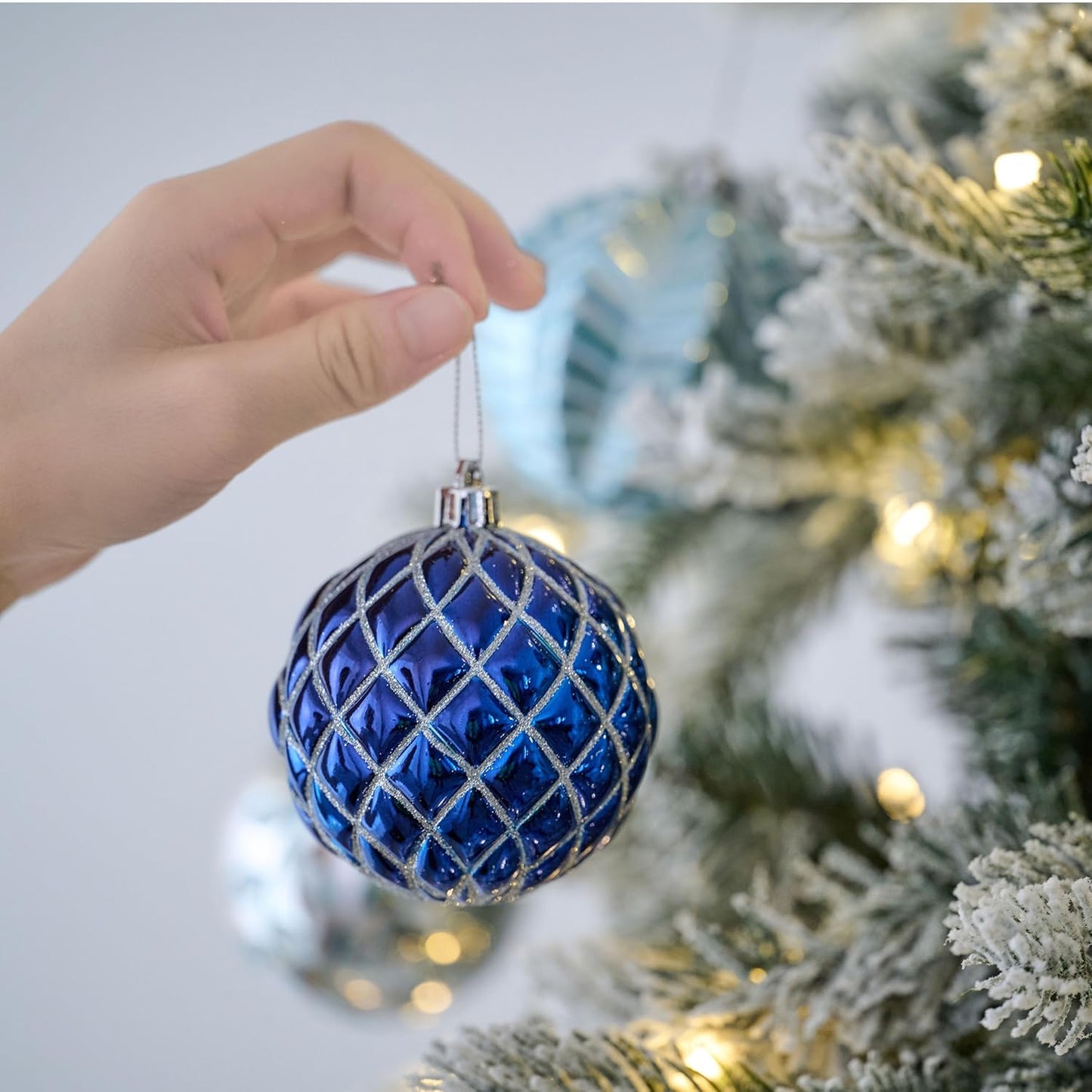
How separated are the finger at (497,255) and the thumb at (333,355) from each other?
90 mm

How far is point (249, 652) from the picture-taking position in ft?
4.64

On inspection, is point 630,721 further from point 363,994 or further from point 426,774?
point 363,994

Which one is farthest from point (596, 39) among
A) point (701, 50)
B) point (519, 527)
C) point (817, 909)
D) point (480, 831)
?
point (480, 831)

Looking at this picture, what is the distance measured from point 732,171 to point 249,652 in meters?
0.92

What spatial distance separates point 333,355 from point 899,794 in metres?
0.42

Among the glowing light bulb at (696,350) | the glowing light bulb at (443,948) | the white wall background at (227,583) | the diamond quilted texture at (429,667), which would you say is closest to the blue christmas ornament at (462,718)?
the diamond quilted texture at (429,667)

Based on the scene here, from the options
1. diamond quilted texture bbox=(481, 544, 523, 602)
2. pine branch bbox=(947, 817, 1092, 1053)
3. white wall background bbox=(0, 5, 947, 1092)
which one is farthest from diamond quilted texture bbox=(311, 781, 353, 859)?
white wall background bbox=(0, 5, 947, 1092)

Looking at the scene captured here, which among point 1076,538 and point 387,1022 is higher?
point 1076,538

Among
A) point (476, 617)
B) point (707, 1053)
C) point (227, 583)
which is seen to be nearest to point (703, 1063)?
point (707, 1053)

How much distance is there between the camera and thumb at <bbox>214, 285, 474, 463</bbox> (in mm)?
461

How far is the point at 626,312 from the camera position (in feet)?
2.32

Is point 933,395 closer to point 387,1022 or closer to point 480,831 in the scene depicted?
point 480,831

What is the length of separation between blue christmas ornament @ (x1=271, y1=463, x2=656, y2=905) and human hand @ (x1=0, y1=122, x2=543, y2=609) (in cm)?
9

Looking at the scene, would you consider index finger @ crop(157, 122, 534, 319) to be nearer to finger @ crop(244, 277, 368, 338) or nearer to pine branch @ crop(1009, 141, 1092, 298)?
finger @ crop(244, 277, 368, 338)
